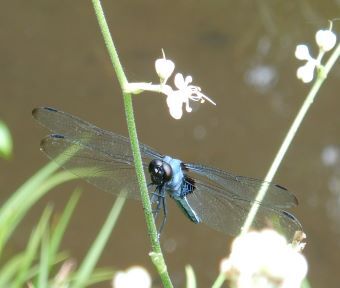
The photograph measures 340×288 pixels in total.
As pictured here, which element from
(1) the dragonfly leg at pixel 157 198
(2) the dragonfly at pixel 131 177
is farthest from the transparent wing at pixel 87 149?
(1) the dragonfly leg at pixel 157 198

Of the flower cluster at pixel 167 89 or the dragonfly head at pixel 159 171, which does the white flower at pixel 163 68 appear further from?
the dragonfly head at pixel 159 171

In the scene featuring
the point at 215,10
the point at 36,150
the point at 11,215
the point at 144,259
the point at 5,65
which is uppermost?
the point at 215,10

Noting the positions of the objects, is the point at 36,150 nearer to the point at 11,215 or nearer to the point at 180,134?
the point at 180,134

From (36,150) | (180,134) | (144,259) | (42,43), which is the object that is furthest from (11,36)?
(144,259)

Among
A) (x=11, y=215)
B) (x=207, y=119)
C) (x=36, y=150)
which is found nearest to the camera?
(x=11, y=215)

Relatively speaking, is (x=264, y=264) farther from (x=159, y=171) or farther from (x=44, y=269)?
(x=44, y=269)

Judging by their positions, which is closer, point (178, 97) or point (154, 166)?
point (178, 97)

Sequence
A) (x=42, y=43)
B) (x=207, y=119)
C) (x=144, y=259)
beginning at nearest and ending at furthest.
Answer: (x=144, y=259), (x=207, y=119), (x=42, y=43)

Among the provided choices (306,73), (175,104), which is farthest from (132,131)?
(306,73)
